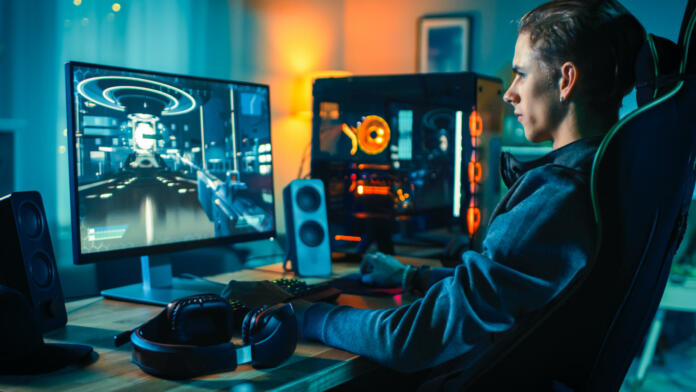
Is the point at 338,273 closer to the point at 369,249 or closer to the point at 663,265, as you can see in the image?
the point at 369,249

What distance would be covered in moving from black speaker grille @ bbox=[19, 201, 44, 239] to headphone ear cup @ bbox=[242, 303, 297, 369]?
0.43 m

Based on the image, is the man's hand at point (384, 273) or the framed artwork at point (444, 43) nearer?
the man's hand at point (384, 273)

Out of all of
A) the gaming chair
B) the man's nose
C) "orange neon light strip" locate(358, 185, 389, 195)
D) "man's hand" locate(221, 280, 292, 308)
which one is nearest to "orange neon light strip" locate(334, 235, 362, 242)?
"orange neon light strip" locate(358, 185, 389, 195)

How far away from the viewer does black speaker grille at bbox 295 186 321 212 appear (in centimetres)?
146

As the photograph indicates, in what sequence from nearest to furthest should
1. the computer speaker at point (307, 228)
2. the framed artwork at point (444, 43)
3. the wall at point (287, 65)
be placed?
the computer speaker at point (307, 228) < the wall at point (287, 65) < the framed artwork at point (444, 43)

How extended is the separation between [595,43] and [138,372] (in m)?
0.76

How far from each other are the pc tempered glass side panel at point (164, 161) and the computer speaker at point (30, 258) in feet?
0.18

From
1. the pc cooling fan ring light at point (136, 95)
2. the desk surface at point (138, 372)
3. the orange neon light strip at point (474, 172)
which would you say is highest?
the pc cooling fan ring light at point (136, 95)

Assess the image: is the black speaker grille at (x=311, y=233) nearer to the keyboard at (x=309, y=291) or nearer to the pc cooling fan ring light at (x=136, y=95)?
the keyboard at (x=309, y=291)

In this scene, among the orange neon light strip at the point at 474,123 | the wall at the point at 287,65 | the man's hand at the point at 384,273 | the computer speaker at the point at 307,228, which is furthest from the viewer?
the wall at the point at 287,65

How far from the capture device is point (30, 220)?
3.02 feet

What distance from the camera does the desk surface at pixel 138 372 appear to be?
68 cm

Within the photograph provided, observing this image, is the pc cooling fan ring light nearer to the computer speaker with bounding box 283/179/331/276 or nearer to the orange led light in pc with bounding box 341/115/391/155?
the computer speaker with bounding box 283/179/331/276

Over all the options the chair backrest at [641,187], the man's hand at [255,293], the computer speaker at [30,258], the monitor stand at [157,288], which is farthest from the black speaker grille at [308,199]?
the chair backrest at [641,187]
